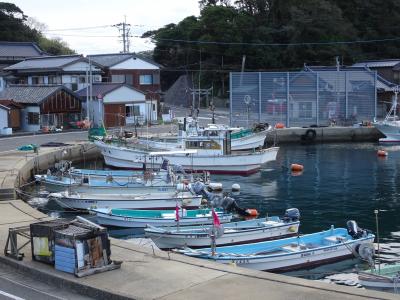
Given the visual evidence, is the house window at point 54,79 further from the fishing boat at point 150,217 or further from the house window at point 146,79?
the fishing boat at point 150,217

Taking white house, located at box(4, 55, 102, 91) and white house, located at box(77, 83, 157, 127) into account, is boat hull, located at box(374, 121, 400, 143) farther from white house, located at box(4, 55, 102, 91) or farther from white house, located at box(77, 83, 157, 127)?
white house, located at box(4, 55, 102, 91)

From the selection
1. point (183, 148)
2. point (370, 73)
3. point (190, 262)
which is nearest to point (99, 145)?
point (183, 148)

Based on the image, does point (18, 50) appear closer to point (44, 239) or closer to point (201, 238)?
point (201, 238)

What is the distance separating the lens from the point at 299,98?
57.4m

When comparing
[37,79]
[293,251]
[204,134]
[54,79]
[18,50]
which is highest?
[18,50]

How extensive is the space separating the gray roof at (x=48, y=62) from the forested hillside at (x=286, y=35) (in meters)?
22.3

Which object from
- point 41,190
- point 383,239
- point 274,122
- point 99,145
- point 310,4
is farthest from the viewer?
point 310,4

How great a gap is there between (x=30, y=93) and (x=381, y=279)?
1633 inches

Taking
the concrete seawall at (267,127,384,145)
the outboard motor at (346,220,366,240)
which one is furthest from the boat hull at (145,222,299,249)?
the concrete seawall at (267,127,384,145)

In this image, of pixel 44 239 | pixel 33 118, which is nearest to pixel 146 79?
pixel 33 118

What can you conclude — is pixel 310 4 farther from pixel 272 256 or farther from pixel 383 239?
pixel 272 256

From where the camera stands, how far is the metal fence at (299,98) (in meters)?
56.8

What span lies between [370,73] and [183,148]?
2996cm

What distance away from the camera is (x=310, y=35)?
239 ft
